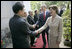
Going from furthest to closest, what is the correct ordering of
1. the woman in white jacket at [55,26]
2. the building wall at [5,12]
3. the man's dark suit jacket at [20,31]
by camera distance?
1. the building wall at [5,12]
2. the woman in white jacket at [55,26]
3. the man's dark suit jacket at [20,31]

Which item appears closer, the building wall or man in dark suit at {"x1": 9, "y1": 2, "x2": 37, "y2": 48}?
man in dark suit at {"x1": 9, "y1": 2, "x2": 37, "y2": 48}

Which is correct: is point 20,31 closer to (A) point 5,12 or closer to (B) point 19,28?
(B) point 19,28

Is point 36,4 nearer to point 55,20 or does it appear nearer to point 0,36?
point 0,36

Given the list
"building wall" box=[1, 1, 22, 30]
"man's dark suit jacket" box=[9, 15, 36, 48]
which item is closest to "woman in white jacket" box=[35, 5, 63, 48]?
"man's dark suit jacket" box=[9, 15, 36, 48]

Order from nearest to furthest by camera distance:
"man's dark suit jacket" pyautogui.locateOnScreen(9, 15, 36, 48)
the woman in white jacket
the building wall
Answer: "man's dark suit jacket" pyautogui.locateOnScreen(9, 15, 36, 48) < the woman in white jacket < the building wall

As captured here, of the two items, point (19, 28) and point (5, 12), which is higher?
point (5, 12)

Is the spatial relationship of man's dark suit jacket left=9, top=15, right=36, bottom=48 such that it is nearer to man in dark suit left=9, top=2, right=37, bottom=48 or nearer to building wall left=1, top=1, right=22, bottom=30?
man in dark suit left=9, top=2, right=37, bottom=48

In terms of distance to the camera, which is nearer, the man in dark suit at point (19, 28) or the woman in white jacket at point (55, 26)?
the man in dark suit at point (19, 28)

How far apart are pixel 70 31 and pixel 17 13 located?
91.2 inches

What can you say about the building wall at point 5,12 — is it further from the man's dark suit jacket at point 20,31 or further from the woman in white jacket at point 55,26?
the man's dark suit jacket at point 20,31

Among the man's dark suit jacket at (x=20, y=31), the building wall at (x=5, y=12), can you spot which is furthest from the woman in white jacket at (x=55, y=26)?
the building wall at (x=5, y=12)

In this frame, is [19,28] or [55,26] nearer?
[19,28]

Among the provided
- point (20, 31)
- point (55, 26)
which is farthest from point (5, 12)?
point (20, 31)

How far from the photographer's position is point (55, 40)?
2.57 metres
